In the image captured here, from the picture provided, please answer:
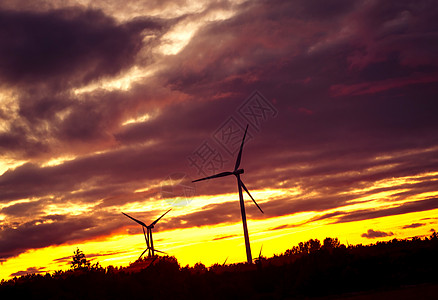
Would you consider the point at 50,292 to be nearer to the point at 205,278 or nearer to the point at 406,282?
the point at 205,278

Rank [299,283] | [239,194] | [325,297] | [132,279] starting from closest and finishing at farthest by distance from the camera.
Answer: [325,297] < [299,283] < [132,279] < [239,194]

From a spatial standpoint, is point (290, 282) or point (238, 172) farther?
point (238, 172)

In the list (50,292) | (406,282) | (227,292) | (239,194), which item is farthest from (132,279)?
(239,194)

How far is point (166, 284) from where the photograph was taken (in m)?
50.8

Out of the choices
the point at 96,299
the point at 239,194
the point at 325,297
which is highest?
the point at 239,194

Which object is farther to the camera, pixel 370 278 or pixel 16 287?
pixel 16 287

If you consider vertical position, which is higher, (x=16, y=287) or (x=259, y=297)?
(x=16, y=287)

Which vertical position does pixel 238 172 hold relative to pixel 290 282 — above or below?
above

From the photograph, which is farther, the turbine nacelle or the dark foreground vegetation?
the turbine nacelle

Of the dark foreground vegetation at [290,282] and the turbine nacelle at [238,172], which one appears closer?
the dark foreground vegetation at [290,282]

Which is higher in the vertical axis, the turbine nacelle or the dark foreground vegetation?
the turbine nacelle

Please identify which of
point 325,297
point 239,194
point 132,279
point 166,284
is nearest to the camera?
point 325,297

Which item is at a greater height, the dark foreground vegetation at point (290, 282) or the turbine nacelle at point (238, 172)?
the turbine nacelle at point (238, 172)

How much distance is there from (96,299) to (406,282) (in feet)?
99.9
